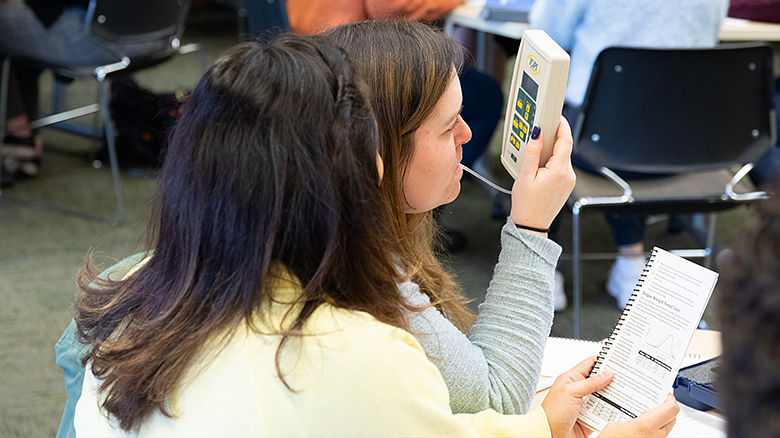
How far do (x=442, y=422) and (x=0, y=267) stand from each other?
225cm

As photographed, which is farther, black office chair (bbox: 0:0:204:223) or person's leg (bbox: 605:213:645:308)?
black office chair (bbox: 0:0:204:223)

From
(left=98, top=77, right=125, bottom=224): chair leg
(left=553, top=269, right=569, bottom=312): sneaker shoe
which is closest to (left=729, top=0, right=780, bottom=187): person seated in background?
(left=553, top=269, right=569, bottom=312): sneaker shoe

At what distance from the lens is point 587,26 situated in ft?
6.57

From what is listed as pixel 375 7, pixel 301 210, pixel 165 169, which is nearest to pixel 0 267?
pixel 375 7

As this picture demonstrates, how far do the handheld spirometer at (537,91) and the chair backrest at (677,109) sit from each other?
77cm

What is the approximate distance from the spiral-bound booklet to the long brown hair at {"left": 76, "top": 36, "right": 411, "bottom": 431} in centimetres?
27

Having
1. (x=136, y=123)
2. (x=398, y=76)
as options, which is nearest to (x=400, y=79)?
(x=398, y=76)

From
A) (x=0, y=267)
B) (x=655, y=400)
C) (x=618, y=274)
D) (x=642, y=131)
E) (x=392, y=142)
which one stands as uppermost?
(x=392, y=142)

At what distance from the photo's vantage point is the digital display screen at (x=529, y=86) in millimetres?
999

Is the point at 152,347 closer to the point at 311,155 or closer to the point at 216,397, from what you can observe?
the point at 216,397

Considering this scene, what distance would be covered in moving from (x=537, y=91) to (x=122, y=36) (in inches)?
81.8

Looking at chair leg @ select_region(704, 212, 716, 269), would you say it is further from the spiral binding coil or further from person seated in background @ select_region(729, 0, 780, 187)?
the spiral binding coil

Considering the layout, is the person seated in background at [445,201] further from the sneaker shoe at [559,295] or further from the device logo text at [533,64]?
the sneaker shoe at [559,295]

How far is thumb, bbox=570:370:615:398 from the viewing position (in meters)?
0.78
